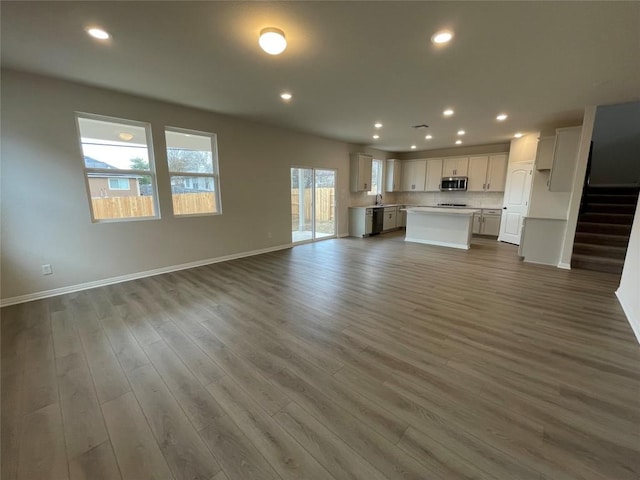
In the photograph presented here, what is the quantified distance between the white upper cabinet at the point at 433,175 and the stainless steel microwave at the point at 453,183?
0.69 ft

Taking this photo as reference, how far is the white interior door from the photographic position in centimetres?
634

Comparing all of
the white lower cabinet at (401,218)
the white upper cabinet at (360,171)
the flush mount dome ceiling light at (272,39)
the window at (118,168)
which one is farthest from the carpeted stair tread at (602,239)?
the window at (118,168)

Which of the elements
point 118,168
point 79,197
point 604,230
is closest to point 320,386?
point 79,197

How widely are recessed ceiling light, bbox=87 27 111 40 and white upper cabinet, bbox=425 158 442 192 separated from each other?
873 centimetres

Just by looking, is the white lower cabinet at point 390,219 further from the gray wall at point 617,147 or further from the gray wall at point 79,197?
the gray wall at point 617,147

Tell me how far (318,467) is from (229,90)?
13.8 feet

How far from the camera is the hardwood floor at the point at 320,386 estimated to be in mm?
1377

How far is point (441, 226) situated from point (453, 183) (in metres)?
2.55

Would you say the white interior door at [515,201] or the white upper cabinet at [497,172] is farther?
the white upper cabinet at [497,172]

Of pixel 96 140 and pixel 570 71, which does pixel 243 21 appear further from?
pixel 570 71

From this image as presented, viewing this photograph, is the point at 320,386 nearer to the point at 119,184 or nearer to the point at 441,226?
the point at 119,184

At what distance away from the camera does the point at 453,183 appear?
27.3 ft

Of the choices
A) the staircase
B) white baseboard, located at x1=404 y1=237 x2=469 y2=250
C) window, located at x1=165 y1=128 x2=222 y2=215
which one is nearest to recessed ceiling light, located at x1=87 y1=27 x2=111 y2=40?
window, located at x1=165 y1=128 x2=222 y2=215

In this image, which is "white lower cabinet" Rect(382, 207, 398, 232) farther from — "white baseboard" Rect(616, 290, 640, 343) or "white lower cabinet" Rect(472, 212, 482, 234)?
"white baseboard" Rect(616, 290, 640, 343)
